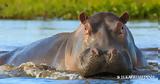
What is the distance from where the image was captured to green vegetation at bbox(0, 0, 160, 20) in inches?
1214

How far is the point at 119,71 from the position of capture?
6.89 meters

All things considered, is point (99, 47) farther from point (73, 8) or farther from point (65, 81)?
point (73, 8)

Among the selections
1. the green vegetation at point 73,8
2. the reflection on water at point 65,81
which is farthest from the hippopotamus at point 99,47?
the green vegetation at point 73,8

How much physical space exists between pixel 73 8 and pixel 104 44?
86.0 feet

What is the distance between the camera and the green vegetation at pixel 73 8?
30844 mm

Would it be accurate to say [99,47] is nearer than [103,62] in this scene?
No

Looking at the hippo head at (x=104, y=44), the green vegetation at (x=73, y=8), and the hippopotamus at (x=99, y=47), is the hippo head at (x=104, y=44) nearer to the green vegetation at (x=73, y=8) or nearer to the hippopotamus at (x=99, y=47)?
the hippopotamus at (x=99, y=47)

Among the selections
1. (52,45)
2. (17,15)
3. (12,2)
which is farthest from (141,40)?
(12,2)

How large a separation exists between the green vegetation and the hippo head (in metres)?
22.4

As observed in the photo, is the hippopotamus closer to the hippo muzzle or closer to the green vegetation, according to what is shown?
the hippo muzzle

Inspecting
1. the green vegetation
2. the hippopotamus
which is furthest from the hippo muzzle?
the green vegetation

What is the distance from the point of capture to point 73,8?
1299 inches

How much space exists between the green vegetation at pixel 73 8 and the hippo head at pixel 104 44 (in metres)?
22.4

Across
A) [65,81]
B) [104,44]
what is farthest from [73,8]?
[104,44]
